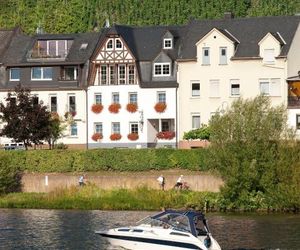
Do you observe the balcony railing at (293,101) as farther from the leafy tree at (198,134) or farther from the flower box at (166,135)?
the flower box at (166,135)

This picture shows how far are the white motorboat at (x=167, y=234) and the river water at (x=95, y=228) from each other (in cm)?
150

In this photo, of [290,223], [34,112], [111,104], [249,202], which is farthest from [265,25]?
[290,223]

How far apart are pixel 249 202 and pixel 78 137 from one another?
3457 centimetres

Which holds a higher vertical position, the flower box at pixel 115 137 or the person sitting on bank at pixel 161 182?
the flower box at pixel 115 137

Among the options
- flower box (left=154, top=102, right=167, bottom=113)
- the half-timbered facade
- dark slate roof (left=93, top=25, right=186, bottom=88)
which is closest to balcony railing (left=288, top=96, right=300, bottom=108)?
dark slate roof (left=93, top=25, right=186, bottom=88)

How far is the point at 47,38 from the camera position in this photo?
105 m

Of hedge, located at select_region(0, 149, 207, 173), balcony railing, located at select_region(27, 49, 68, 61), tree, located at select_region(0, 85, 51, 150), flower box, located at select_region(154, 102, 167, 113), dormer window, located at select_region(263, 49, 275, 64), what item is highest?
balcony railing, located at select_region(27, 49, 68, 61)

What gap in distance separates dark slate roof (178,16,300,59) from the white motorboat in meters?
44.3

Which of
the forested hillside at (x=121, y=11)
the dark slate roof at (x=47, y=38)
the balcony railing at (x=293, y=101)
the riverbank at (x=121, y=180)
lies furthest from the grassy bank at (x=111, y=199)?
the forested hillside at (x=121, y=11)

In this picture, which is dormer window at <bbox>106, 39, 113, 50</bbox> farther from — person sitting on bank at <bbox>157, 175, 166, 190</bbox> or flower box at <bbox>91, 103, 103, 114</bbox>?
person sitting on bank at <bbox>157, 175, 166, 190</bbox>

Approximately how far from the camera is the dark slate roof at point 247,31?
98.4 meters

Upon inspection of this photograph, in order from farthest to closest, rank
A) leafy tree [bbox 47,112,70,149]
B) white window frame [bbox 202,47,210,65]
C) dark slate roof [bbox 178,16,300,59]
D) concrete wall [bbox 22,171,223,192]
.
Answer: leafy tree [bbox 47,112,70,149] < white window frame [bbox 202,47,210,65] < dark slate roof [bbox 178,16,300,59] < concrete wall [bbox 22,171,223,192]

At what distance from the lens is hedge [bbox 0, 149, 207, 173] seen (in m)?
82.9

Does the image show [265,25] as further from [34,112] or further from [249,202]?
[249,202]
